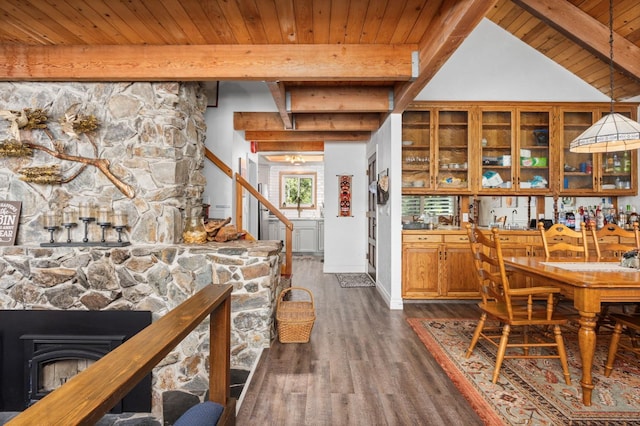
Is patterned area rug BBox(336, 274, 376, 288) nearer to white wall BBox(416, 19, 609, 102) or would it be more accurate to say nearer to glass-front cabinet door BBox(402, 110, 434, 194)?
glass-front cabinet door BBox(402, 110, 434, 194)

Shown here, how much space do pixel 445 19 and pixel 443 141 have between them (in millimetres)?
2462

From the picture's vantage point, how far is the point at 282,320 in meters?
3.13

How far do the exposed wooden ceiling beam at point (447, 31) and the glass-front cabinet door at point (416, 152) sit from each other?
1.46 metres

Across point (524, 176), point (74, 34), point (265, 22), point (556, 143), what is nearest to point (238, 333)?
point (265, 22)

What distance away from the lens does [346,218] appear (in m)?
6.52

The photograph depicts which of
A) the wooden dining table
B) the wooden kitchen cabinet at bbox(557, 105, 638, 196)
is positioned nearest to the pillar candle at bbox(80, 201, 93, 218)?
the wooden dining table

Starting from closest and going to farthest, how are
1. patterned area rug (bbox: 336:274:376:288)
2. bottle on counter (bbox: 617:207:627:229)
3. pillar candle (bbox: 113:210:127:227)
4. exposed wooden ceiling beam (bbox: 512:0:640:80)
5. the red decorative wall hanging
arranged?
1. pillar candle (bbox: 113:210:127:227)
2. exposed wooden ceiling beam (bbox: 512:0:640:80)
3. bottle on counter (bbox: 617:207:627:229)
4. patterned area rug (bbox: 336:274:376:288)
5. the red decorative wall hanging

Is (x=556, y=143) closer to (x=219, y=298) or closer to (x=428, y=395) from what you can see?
(x=428, y=395)

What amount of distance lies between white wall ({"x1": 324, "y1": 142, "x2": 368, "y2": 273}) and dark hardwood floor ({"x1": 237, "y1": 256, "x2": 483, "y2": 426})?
265 centimetres

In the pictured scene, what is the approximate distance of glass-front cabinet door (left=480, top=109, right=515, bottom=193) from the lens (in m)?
4.57

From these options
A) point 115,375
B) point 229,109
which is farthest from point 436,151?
point 115,375

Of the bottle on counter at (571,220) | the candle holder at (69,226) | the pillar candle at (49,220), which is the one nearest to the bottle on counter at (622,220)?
the bottle on counter at (571,220)

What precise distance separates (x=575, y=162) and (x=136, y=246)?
5.38 m

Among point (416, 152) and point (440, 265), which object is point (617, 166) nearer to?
point (416, 152)
